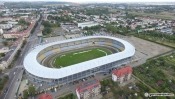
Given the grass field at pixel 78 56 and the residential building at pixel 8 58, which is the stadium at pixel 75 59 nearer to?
the grass field at pixel 78 56

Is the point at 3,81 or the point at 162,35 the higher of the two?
the point at 162,35

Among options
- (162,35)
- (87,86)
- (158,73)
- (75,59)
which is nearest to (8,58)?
(75,59)

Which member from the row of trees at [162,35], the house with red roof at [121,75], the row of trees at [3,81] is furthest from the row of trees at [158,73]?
the row of trees at [3,81]

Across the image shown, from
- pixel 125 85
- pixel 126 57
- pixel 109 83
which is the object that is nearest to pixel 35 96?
pixel 109 83

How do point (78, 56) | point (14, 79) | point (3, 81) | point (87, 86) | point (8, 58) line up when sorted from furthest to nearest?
point (78, 56)
point (8, 58)
point (14, 79)
point (3, 81)
point (87, 86)

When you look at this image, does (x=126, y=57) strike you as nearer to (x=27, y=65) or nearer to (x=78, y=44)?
(x=78, y=44)

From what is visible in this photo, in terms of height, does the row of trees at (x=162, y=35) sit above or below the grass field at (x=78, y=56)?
above

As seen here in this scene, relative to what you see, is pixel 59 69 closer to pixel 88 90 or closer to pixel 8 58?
pixel 88 90
